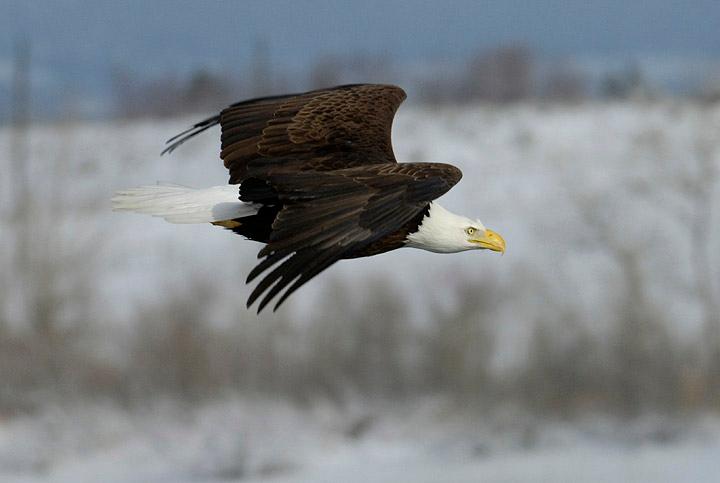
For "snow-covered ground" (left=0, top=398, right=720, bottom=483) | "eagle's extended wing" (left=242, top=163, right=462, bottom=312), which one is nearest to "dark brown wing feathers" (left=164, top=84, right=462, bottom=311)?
"eagle's extended wing" (left=242, top=163, right=462, bottom=312)

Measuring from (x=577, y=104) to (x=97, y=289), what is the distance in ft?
46.5

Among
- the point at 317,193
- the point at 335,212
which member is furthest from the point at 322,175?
the point at 335,212

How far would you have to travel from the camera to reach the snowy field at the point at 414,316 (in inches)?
878

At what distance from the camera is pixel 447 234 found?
245 inches

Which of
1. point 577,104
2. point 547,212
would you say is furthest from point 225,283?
point 577,104

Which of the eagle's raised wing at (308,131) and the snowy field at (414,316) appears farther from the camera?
the snowy field at (414,316)

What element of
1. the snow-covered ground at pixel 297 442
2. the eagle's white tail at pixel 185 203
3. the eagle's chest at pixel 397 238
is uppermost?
the eagle's white tail at pixel 185 203

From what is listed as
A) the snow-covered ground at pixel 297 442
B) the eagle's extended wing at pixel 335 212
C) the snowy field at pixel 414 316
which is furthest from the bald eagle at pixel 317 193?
the snow-covered ground at pixel 297 442

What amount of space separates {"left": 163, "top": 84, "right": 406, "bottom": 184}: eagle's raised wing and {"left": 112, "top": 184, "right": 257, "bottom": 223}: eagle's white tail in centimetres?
21

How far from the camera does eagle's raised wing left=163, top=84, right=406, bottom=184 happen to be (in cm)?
669

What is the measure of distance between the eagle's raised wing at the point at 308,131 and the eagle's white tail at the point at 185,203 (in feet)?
0.69

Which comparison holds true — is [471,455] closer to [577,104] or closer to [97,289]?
[97,289]

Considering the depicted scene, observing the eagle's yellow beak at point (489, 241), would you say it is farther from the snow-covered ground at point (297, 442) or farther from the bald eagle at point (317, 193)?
the snow-covered ground at point (297, 442)

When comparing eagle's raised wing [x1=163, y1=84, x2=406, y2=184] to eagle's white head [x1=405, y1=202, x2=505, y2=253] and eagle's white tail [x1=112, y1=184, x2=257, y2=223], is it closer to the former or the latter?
eagle's white tail [x1=112, y1=184, x2=257, y2=223]
